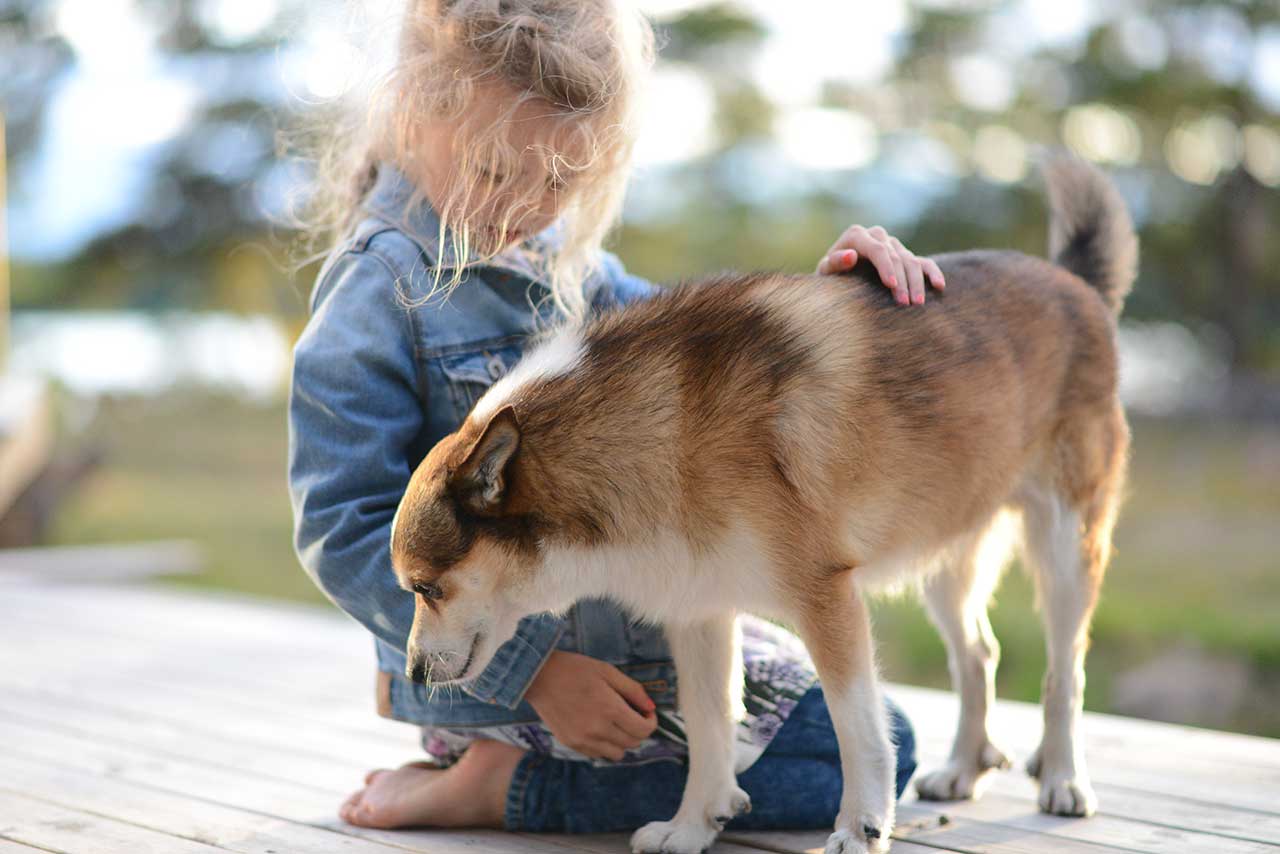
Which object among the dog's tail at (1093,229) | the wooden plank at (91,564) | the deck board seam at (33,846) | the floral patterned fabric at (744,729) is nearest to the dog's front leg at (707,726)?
the floral patterned fabric at (744,729)

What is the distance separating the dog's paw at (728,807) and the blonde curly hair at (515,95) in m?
0.89

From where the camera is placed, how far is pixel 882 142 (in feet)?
38.7

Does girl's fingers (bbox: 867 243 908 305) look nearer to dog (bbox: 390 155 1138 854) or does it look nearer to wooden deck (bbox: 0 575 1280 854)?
dog (bbox: 390 155 1138 854)

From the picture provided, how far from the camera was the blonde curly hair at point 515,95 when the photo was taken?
2316mm

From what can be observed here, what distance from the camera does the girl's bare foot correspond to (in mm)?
2477

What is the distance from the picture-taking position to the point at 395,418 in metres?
2.36

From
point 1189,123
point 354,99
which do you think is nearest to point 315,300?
point 354,99

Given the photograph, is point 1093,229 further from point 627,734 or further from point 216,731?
point 216,731

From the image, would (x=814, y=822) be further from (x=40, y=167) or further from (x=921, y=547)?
(x=40, y=167)

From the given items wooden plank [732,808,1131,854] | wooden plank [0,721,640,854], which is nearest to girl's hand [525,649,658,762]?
wooden plank [0,721,640,854]

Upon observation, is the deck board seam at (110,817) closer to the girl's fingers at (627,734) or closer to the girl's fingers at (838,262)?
the girl's fingers at (627,734)

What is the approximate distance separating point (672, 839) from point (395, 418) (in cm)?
85

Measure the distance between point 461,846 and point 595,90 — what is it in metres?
1.31

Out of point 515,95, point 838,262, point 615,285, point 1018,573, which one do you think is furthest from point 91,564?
point 1018,573
